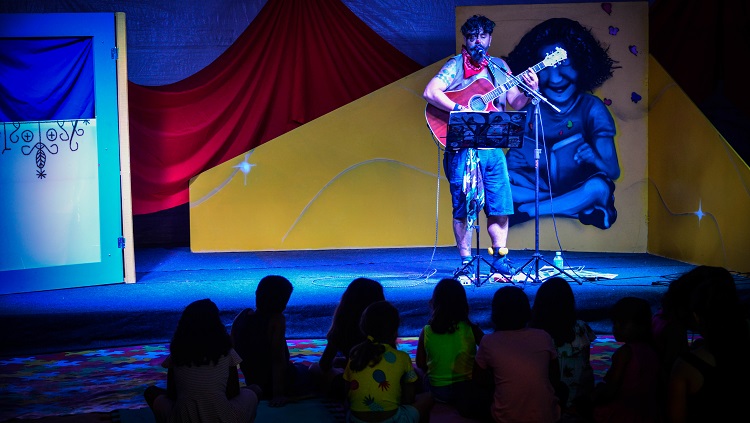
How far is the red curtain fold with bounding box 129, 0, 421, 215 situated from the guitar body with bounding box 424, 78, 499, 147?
2.28 metres

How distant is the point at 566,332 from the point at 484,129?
2084mm

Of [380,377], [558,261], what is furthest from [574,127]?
[380,377]

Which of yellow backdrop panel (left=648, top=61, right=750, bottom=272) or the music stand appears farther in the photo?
yellow backdrop panel (left=648, top=61, right=750, bottom=272)

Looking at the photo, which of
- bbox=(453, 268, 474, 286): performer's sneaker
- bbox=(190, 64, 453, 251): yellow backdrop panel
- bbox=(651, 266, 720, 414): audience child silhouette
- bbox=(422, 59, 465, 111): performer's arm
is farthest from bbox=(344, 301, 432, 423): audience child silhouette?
bbox=(190, 64, 453, 251): yellow backdrop panel

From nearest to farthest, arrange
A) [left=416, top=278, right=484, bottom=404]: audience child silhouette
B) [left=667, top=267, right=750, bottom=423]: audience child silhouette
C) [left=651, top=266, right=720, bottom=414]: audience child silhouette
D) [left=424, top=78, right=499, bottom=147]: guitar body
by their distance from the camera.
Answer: [left=667, top=267, right=750, bottom=423]: audience child silhouette → [left=651, top=266, right=720, bottom=414]: audience child silhouette → [left=416, top=278, right=484, bottom=404]: audience child silhouette → [left=424, top=78, right=499, bottom=147]: guitar body

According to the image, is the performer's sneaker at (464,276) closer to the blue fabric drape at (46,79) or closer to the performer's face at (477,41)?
the performer's face at (477,41)

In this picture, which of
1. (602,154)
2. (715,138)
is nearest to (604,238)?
(602,154)

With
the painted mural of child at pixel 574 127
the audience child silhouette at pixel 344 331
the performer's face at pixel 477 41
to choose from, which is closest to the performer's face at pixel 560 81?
the painted mural of child at pixel 574 127

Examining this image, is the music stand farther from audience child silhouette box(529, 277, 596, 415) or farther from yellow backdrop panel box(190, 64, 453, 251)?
yellow backdrop panel box(190, 64, 453, 251)

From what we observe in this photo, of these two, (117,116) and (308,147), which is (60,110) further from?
(308,147)

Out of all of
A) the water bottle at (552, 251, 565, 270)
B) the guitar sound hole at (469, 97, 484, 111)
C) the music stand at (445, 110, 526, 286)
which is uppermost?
the guitar sound hole at (469, 97, 484, 111)

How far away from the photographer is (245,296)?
19.0 ft

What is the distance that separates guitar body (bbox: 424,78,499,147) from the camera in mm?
6121

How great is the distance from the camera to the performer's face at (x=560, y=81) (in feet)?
25.2
